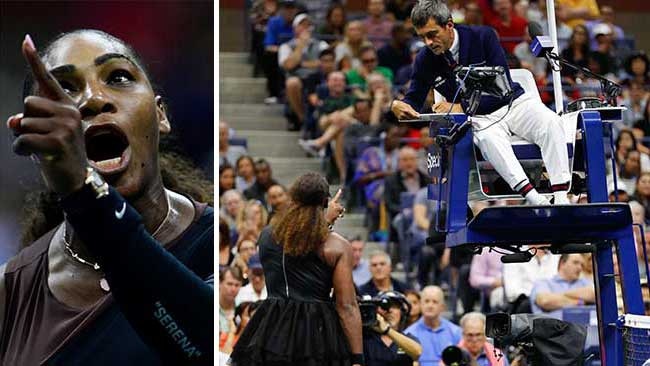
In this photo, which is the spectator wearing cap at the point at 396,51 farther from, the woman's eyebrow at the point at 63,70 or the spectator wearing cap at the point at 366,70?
the woman's eyebrow at the point at 63,70

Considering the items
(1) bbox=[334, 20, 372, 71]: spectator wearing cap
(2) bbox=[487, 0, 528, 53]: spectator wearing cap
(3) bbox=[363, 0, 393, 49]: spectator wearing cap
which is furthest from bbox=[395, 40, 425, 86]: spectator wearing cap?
(2) bbox=[487, 0, 528, 53]: spectator wearing cap

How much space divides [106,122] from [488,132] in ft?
5.90

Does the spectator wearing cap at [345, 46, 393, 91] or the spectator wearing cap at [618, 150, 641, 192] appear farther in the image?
the spectator wearing cap at [345, 46, 393, 91]

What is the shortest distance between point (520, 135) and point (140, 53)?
6.08 ft

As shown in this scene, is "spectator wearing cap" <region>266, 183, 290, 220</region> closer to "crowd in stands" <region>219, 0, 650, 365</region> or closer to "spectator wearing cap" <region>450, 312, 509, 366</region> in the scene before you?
"crowd in stands" <region>219, 0, 650, 365</region>

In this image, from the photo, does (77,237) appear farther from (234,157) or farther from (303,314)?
(234,157)

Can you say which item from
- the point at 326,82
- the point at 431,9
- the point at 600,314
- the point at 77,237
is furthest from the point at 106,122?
the point at 326,82

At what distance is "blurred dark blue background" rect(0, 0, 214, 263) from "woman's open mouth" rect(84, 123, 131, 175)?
30cm

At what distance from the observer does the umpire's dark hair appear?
6281 millimetres

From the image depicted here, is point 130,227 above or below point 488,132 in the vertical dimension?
below

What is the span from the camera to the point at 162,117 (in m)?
5.66

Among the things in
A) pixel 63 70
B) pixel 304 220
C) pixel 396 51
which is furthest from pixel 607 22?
pixel 63 70

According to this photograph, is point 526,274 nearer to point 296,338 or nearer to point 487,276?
point 487,276

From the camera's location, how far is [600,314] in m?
6.29
